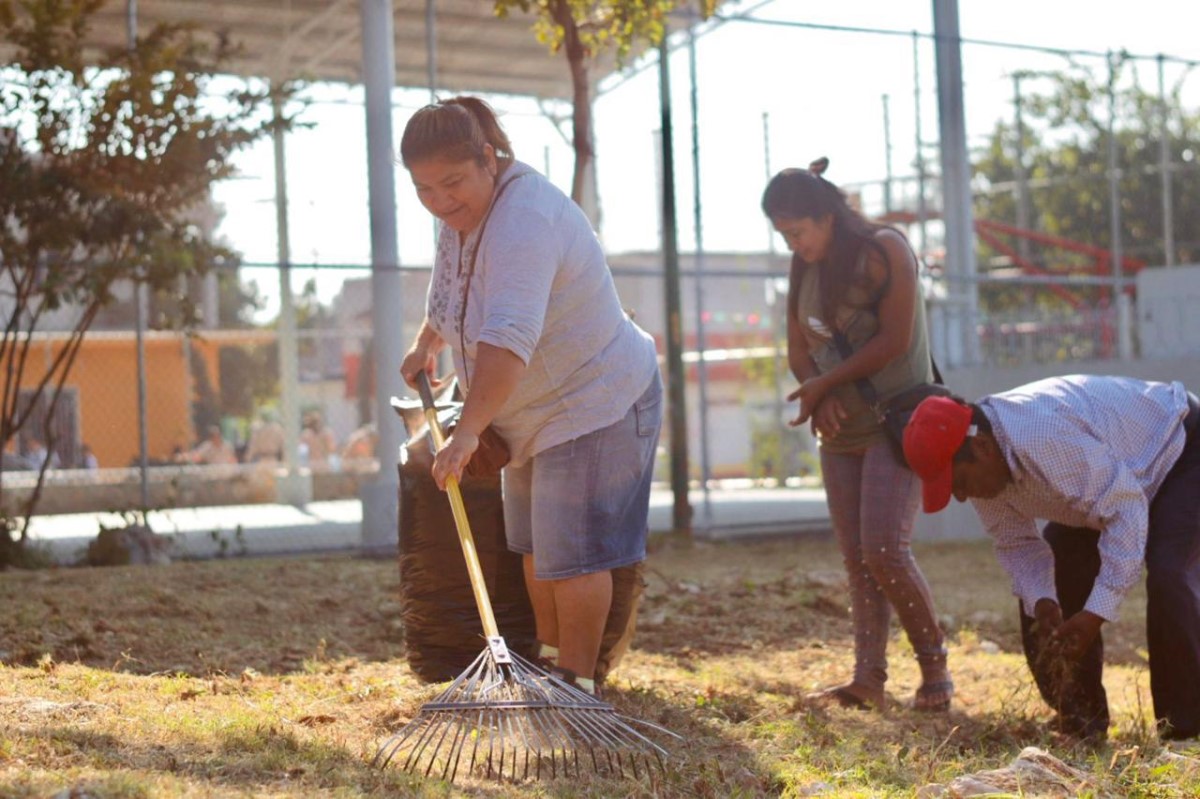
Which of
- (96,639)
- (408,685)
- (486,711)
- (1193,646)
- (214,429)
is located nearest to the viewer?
(486,711)

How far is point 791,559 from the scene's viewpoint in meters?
10.0

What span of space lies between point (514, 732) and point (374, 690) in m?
1.18

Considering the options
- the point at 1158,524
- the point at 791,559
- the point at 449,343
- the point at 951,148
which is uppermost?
the point at 951,148

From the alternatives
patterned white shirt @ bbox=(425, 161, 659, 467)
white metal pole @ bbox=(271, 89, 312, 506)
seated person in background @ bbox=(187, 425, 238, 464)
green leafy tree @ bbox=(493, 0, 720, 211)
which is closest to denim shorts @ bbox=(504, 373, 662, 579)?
patterned white shirt @ bbox=(425, 161, 659, 467)

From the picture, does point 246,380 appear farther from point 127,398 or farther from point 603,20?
point 603,20

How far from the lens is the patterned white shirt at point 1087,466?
13.6 feet

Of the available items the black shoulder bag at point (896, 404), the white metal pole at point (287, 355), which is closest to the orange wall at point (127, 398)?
the white metal pole at point (287, 355)

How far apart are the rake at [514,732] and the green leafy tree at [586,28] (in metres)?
5.29

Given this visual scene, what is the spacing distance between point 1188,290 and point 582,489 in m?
9.67

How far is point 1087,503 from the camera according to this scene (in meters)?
4.21

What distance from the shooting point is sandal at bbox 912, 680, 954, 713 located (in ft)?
16.5

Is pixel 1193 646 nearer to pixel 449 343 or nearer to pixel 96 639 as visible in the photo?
pixel 449 343

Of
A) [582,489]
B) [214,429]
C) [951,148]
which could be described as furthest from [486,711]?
[214,429]

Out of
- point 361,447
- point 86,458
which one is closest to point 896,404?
point 86,458
